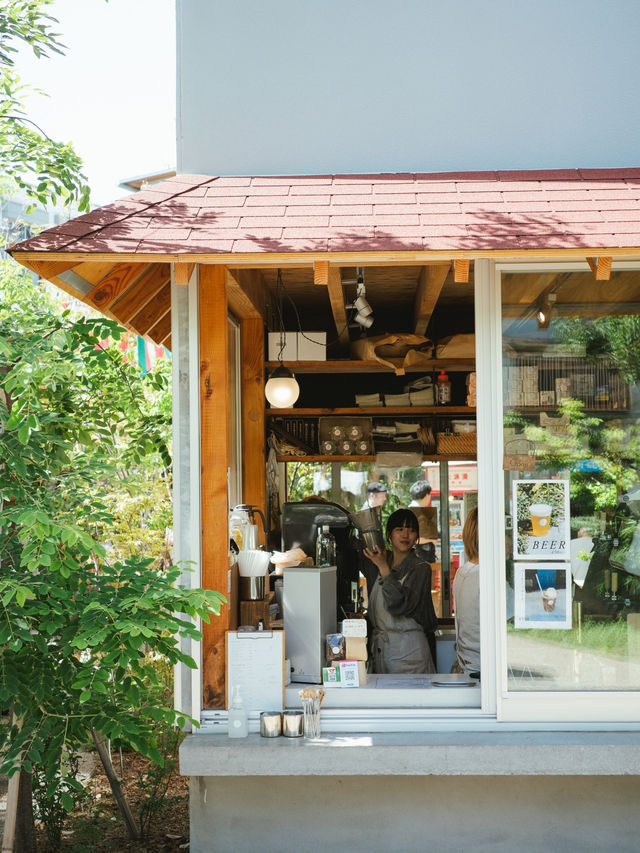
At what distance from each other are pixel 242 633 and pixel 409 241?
197cm

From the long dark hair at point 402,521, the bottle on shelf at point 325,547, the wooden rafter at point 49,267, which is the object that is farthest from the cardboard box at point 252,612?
the wooden rafter at point 49,267

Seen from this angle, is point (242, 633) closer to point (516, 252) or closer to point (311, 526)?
point (311, 526)

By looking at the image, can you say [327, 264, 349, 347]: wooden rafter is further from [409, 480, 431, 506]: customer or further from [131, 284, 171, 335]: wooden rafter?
[409, 480, 431, 506]: customer

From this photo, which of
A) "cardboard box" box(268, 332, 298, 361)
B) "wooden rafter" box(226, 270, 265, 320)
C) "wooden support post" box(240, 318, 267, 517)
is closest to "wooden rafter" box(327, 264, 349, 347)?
"cardboard box" box(268, 332, 298, 361)

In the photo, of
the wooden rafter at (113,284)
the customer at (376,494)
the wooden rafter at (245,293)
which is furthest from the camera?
the customer at (376,494)

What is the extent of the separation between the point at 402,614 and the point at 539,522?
1378 mm

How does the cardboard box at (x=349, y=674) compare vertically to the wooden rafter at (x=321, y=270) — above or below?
below

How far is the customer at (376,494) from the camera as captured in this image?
27.3ft

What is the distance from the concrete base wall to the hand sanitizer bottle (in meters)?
0.27

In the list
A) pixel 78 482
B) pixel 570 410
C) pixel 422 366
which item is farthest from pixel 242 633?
pixel 422 366

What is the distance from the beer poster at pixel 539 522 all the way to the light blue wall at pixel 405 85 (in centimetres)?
184

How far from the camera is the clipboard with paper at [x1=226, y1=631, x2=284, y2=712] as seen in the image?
13.9 ft

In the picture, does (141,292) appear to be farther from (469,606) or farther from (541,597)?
(541,597)

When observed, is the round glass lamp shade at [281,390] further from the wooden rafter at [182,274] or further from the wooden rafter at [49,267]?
the wooden rafter at [49,267]
